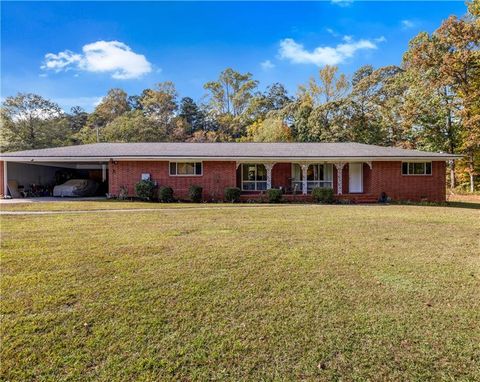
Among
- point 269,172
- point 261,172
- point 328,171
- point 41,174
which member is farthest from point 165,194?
point 41,174

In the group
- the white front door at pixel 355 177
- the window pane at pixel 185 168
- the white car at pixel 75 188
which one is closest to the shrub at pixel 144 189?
the window pane at pixel 185 168

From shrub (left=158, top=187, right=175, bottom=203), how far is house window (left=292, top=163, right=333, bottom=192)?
24.6ft

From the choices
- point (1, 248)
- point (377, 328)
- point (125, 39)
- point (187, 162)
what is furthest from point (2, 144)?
point (377, 328)

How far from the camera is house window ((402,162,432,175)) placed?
677 inches

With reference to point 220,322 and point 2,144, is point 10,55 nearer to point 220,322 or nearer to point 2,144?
→ point 220,322

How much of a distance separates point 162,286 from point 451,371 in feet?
10.7

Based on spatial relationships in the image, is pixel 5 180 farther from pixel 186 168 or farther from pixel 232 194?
pixel 232 194

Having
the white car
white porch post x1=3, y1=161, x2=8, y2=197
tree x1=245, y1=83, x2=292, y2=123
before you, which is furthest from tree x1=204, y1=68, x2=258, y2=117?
white porch post x1=3, y1=161, x2=8, y2=197

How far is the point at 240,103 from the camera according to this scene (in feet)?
153

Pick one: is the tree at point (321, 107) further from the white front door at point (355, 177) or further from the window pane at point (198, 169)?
the window pane at point (198, 169)

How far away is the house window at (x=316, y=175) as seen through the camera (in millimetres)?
18908

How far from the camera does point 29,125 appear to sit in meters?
33.4

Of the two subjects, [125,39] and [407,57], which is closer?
[125,39]

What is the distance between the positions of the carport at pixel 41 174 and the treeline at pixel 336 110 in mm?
9803
